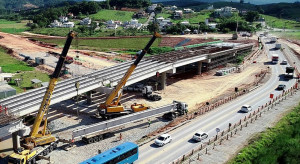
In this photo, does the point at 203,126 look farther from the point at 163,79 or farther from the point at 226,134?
the point at 163,79

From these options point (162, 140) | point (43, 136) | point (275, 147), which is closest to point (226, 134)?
point (275, 147)

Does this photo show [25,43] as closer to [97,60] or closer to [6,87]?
[97,60]

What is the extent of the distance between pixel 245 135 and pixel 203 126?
5800mm

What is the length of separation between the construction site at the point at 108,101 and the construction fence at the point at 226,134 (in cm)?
704

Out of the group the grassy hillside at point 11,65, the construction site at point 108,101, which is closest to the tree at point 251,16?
the construction site at point 108,101

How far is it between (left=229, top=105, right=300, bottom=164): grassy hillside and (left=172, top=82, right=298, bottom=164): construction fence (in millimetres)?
3111

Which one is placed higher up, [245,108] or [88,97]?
[88,97]

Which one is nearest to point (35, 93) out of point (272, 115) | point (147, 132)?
point (147, 132)

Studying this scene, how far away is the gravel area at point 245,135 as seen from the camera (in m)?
33.3

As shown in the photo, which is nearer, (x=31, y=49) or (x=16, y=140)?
(x=16, y=140)

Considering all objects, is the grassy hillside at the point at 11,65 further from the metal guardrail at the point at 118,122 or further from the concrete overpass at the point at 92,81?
the metal guardrail at the point at 118,122

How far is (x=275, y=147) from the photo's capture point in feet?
120

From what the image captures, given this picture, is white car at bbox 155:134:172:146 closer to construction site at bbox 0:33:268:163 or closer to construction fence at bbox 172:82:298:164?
construction site at bbox 0:33:268:163

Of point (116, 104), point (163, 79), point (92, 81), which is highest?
point (92, 81)
